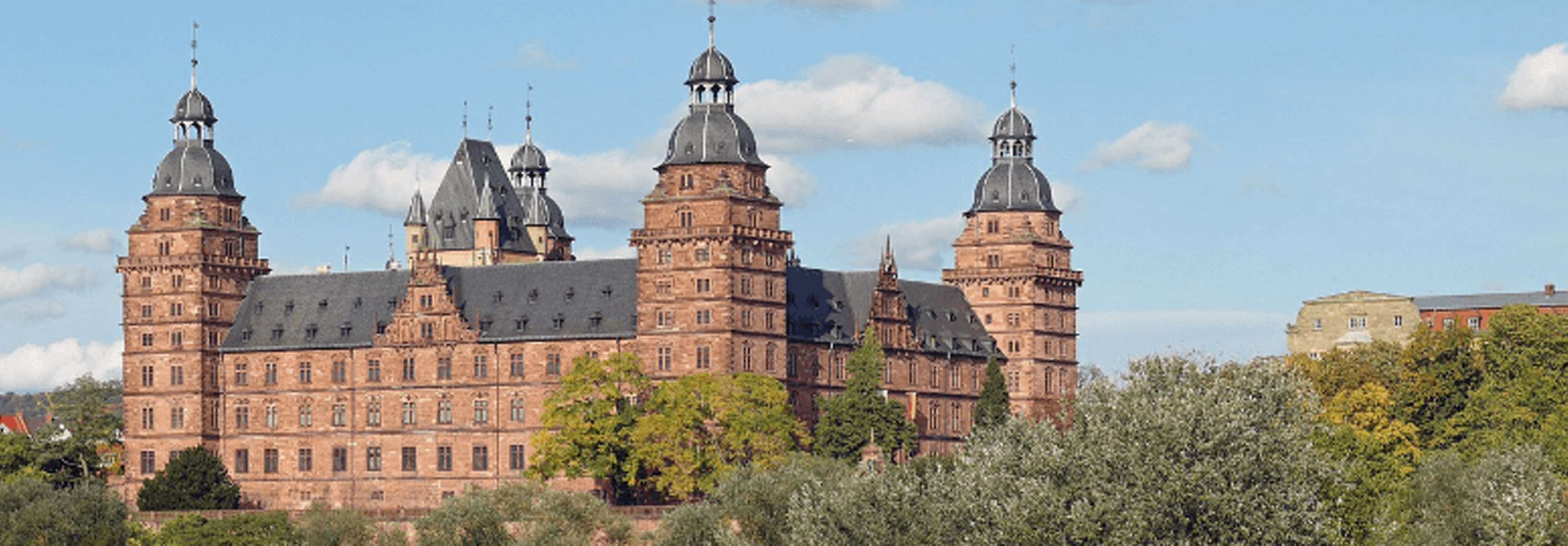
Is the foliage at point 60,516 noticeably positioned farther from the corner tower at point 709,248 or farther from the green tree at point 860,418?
the green tree at point 860,418

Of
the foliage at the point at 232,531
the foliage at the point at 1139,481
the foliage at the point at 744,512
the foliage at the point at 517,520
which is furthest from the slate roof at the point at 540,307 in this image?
the foliage at the point at 1139,481

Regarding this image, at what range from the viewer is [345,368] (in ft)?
580

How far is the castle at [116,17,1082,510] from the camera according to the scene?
6462 inches

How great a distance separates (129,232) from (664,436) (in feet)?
134

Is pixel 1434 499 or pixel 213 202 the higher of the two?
pixel 213 202

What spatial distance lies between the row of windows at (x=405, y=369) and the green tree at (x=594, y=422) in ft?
21.1

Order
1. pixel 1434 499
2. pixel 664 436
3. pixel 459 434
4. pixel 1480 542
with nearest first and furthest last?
1. pixel 1480 542
2. pixel 1434 499
3. pixel 664 436
4. pixel 459 434

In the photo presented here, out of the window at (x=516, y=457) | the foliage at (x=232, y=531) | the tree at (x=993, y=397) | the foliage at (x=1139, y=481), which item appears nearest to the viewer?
the foliage at (x=1139, y=481)

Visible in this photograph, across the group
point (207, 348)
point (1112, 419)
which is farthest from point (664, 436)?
point (1112, 419)

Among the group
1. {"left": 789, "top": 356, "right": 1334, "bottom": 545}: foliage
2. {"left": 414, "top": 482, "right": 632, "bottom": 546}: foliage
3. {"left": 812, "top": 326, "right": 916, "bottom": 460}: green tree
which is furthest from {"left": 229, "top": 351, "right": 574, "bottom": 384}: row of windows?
{"left": 789, "top": 356, "right": 1334, "bottom": 545}: foliage

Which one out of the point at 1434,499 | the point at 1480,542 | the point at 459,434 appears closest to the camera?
the point at 1480,542

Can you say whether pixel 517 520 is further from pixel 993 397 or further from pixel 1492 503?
pixel 993 397

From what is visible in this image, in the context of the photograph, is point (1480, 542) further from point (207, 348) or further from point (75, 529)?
point (207, 348)

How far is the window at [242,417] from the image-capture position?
17925cm
